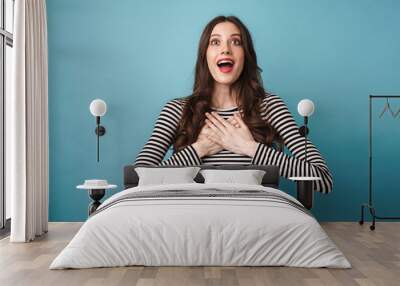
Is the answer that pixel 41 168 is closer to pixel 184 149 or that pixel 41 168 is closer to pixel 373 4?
pixel 184 149

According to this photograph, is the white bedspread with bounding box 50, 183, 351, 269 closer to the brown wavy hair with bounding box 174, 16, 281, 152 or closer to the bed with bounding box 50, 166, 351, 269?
the bed with bounding box 50, 166, 351, 269

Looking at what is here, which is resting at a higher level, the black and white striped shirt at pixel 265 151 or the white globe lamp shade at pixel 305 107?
the white globe lamp shade at pixel 305 107

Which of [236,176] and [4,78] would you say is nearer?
[236,176]

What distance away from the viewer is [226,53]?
20.7ft

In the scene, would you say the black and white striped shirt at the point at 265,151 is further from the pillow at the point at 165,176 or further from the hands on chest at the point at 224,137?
the pillow at the point at 165,176

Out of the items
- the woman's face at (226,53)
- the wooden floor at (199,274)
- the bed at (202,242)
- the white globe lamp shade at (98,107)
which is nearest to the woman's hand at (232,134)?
the woman's face at (226,53)

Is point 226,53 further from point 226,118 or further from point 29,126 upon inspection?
point 29,126

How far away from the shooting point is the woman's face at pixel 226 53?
249 inches

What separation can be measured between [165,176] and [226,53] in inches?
59.9

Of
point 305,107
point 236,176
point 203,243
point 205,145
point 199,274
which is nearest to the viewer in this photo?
point 199,274

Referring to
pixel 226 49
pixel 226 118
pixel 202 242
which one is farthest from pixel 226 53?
pixel 202 242

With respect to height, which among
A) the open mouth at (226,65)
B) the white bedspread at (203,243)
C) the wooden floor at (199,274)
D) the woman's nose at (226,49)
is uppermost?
the woman's nose at (226,49)

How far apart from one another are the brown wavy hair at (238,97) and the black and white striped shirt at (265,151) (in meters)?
0.08

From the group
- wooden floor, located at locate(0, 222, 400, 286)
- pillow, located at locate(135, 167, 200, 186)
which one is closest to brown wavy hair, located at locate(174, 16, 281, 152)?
pillow, located at locate(135, 167, 200, 186)
